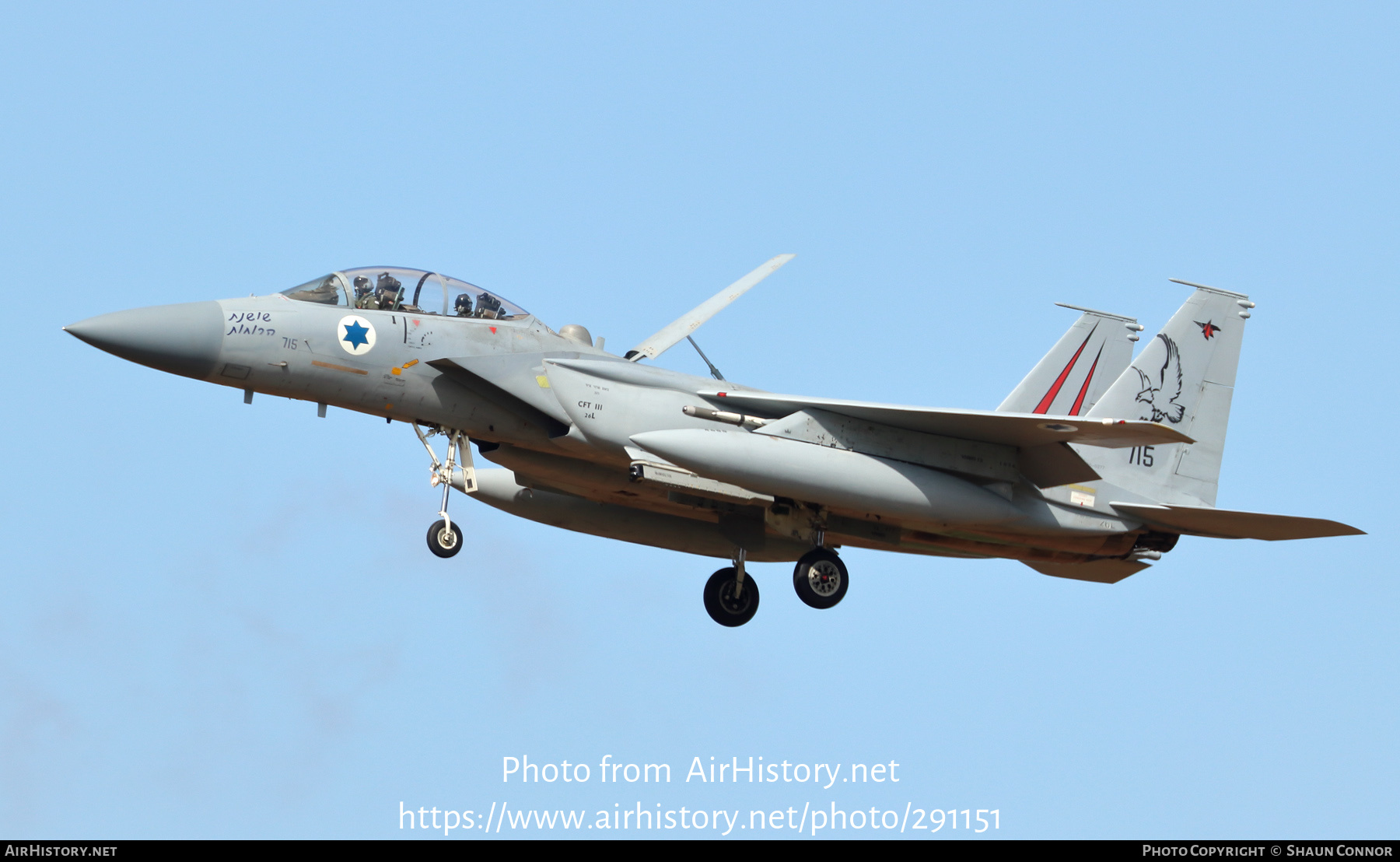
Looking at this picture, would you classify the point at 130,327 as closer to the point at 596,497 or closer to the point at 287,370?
the point at 287,370

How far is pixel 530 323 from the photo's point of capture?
16.9 metres

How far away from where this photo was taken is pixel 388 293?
648 inches

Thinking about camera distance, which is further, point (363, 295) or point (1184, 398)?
point (1184, 398)

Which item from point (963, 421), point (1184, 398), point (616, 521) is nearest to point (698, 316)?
point (616, 521)

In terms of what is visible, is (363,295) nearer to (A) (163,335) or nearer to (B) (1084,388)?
(A) (163,335)

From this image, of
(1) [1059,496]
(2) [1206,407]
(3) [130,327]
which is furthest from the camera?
(2) [1206,407]

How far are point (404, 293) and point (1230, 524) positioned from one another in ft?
30.4

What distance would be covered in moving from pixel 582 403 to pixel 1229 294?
815 cm

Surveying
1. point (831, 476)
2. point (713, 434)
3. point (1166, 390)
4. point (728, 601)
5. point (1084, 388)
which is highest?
point (1166, 390)

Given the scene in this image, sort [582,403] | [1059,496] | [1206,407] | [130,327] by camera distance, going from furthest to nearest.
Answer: [1206,407]
[1059,496]
[582,403]
[130,327]

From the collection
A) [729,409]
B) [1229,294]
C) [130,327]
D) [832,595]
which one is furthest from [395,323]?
[1229,294]

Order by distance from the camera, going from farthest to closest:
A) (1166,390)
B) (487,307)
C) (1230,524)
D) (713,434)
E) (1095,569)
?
(1095,569) < (1166,390) < (1230,524) < (487,307) < (713,434)

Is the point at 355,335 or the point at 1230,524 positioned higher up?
the point at 355,335

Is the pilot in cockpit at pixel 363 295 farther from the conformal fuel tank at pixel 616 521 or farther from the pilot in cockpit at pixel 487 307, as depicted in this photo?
the conformal fuel tank at pixel 616 521
